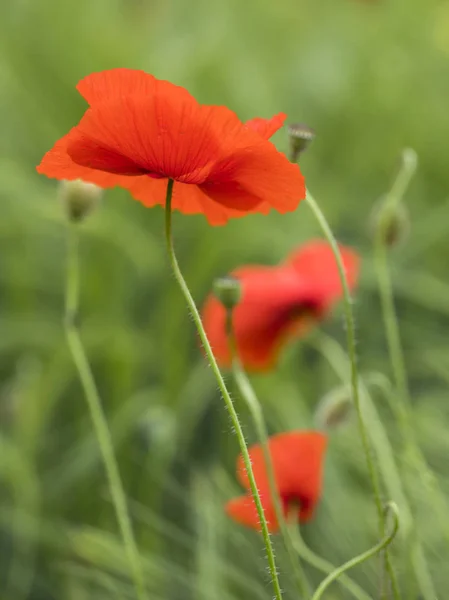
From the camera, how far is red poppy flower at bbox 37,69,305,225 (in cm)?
27

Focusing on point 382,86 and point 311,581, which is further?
point 382,86

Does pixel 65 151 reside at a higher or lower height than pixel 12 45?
lower

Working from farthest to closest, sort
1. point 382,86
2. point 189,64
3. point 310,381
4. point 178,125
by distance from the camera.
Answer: point 382,86, point 189,64, point 310,381, point 178,125

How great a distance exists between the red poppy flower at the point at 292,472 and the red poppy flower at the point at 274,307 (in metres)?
0.15

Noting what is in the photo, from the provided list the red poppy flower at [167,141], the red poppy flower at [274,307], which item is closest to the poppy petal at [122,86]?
the red poppy flower at [167,141]

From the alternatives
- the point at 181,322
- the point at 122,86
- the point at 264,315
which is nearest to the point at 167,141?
the point at 122,86

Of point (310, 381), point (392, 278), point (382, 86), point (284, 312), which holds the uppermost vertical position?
point (382, 86)

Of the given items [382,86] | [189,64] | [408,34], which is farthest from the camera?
[408,34]

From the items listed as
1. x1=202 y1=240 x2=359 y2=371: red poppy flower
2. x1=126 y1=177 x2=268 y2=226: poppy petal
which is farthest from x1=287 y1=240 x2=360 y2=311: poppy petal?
x1=126 y1=177 x2=268 y2=226: poppy petal

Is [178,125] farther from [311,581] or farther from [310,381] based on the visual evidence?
[310,381]

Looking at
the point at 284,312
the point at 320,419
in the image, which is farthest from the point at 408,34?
the point at 320,419

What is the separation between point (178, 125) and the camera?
0.27 m

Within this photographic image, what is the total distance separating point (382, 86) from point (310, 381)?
1.80 feet

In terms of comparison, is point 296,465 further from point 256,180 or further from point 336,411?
point 256,180
